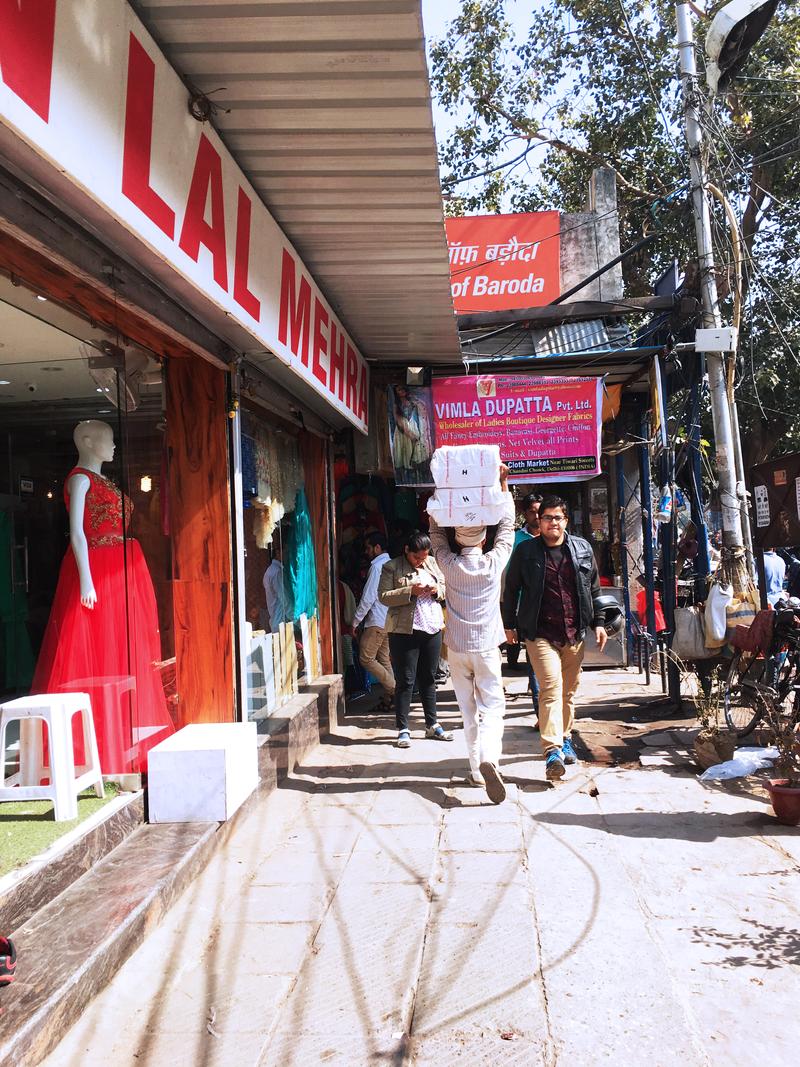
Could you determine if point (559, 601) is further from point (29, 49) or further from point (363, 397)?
point (29, 49)

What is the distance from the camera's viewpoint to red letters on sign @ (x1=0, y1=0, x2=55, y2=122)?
79.0 inches

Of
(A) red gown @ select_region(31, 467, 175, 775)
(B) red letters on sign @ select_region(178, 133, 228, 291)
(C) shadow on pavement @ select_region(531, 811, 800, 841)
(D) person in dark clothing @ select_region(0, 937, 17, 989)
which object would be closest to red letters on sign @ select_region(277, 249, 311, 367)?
(B) red letters on sign @ select_region(178, 133, 228, 291)

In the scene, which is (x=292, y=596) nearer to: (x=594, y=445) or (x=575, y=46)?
(x=594, y=445)

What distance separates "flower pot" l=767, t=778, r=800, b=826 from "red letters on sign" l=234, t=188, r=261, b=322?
12.2 ft

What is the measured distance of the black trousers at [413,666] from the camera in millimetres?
6617

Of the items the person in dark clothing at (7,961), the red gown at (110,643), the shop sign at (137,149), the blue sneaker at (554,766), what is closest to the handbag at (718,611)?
the blue sneaker at (554,766)

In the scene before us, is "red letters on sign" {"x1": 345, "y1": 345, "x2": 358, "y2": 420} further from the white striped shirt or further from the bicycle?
the bicycle

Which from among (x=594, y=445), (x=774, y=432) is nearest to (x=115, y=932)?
(x=594, y=445)

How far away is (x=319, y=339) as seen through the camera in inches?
230

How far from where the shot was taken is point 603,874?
12.7 ft

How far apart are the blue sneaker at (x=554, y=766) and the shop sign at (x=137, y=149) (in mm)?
3032

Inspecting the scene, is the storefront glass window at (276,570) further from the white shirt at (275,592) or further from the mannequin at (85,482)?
the mannequin at (85,482)

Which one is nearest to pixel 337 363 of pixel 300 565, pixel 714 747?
pixel 300 565

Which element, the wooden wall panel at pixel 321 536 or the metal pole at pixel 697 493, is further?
the wooden wall panel at pixel 321 536
